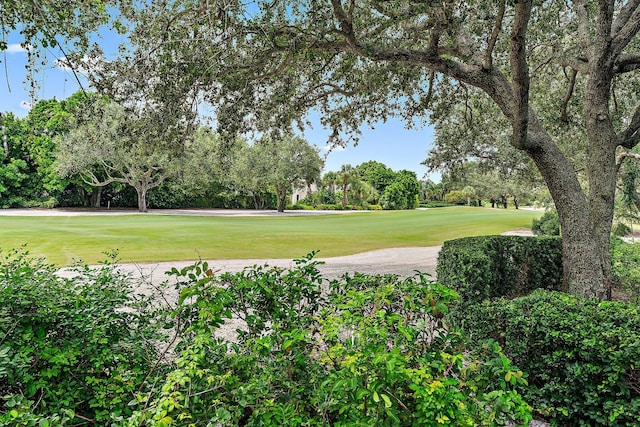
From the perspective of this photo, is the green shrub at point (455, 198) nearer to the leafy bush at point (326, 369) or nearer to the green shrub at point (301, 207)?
the green shrub at point (301, 207)

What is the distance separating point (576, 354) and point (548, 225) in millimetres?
15028

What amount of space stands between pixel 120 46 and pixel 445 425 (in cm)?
525

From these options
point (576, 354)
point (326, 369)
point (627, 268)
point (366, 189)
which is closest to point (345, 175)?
point (366, 189)

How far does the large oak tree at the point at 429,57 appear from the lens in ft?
13.1

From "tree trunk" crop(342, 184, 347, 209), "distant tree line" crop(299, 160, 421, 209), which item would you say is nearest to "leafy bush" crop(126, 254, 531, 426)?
"distant tree line" crop(299, 160, 421, 209)

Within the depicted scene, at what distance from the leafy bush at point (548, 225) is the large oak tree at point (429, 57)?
933 centimetres

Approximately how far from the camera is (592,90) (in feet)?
16.5

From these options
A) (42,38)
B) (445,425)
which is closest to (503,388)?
(445,425)

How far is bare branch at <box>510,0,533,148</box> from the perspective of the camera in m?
3.50

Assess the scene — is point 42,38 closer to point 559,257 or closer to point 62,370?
point 62,370

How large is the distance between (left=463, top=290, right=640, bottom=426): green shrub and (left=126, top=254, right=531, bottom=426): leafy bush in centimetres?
91

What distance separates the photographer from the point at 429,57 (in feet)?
15.1

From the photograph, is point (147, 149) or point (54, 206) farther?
point (54, 206)

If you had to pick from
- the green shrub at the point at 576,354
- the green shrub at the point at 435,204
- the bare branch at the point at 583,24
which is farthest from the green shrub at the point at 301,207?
the green shrub at the point at 576,354
